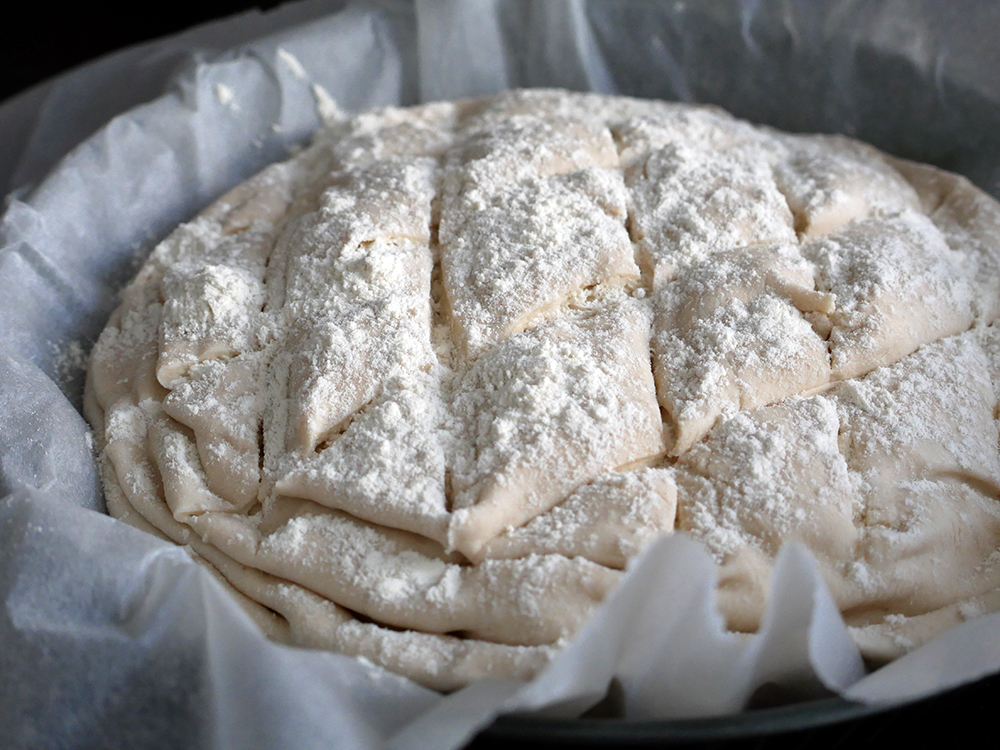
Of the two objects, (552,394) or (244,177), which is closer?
(552,394)

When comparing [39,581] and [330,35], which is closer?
[39,581]

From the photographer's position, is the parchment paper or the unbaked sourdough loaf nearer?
the parchment paper

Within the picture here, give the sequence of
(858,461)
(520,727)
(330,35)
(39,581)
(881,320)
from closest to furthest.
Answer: (520,727) < (39,581) < (858,461) < (881,320) < (330,35)

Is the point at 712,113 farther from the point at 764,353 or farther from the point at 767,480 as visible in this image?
the point at 767,480

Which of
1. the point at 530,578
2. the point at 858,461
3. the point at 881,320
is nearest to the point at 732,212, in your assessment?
the point at 881,320

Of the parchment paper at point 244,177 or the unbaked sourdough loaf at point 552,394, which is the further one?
the unbaked sourdough loaf at point 552,394
